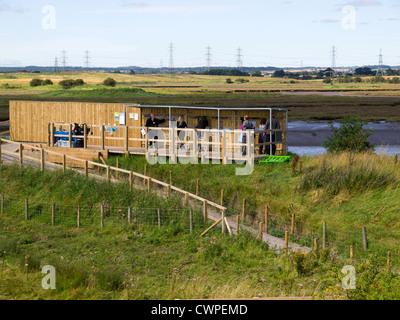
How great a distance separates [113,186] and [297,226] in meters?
7.72

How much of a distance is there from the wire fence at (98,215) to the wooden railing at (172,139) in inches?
245

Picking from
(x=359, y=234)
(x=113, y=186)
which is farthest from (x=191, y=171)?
(x=359, y=234)

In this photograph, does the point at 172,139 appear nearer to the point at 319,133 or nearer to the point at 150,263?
the point at 150,263

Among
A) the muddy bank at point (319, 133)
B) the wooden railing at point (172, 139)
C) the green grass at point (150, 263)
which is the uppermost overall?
the wooden railing at point (172, 139)

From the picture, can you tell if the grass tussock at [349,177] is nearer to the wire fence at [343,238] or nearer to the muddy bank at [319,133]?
the wire fence at [343,238]

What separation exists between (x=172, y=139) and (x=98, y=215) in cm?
704

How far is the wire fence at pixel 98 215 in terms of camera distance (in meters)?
20.5

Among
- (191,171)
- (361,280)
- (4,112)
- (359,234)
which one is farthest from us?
(4,112)

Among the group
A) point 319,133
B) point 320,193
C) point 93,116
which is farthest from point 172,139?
point 319,133

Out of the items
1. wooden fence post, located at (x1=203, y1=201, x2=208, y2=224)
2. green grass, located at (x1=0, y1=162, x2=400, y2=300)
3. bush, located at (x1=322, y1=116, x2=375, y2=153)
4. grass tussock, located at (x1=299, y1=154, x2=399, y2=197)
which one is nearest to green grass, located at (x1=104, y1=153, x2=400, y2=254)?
grass tussock, located at (x1=299, y1=154, x2=399, y2=197)

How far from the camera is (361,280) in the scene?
38.3 feet

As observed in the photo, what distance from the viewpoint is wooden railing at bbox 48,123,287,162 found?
2701cm

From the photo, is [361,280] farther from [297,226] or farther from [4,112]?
[4,112]

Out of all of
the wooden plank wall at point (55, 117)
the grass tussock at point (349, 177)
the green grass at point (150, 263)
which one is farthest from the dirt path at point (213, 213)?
the grass tussock at point (349, 177)
